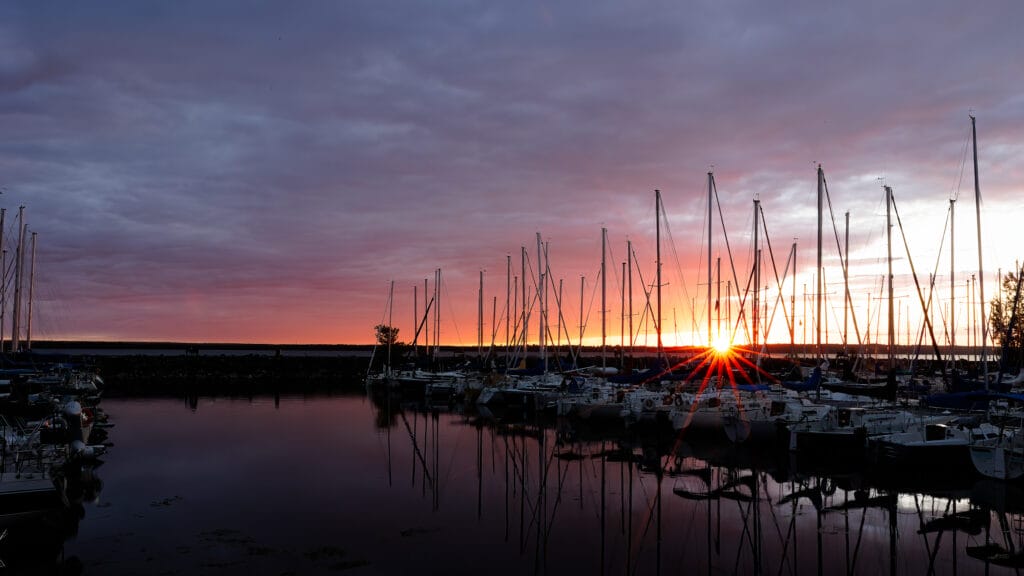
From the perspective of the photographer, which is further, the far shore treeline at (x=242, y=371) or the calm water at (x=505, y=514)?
the far shore treeline at (x=242, y=371)

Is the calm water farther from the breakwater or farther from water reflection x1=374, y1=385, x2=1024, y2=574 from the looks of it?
the breakwater

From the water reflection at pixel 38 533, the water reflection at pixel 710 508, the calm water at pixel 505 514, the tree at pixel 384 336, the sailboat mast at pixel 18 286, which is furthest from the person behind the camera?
the tree at pixel 384 336

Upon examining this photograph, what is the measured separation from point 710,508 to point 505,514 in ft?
19.6

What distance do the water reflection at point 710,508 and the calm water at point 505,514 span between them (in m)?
0.08

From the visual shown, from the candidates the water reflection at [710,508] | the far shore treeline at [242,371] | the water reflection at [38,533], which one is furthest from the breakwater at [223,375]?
the water reflection at [38,533]

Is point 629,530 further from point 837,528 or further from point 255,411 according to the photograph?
point 255,411

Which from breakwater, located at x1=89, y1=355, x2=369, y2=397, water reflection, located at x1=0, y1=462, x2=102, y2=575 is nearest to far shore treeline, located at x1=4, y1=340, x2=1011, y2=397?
breakwater, located at x1=89, y1=355, x2=369, y2=397

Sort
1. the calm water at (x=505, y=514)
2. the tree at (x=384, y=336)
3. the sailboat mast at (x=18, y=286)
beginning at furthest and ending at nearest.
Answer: the tree at (x=384, y=336) < the sailboat mast at (x=18, y=286) < the calm water at (x=505, y=514)

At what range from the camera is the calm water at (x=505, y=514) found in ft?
52.1

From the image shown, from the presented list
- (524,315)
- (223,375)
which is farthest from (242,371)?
(524,315)

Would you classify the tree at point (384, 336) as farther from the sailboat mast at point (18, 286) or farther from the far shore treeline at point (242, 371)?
the sailboat mast at point (18, 286)

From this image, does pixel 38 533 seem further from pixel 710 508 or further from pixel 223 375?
pixel 223 375

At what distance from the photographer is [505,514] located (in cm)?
2038

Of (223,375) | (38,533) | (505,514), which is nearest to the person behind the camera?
(38,533)
